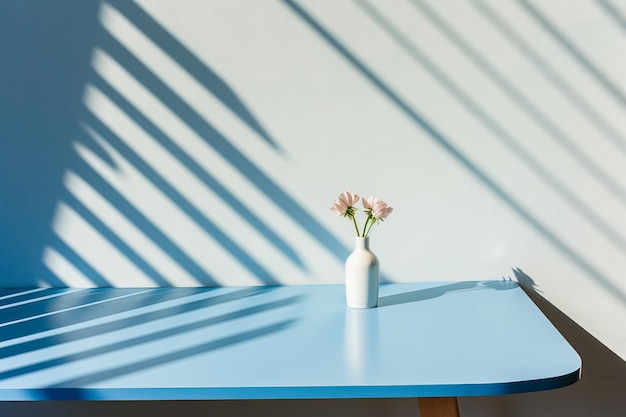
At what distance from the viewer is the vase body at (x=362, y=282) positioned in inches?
51.9

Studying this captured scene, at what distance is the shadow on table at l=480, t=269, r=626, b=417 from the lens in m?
1.56

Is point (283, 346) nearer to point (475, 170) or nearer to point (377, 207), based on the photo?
point (377, 207)

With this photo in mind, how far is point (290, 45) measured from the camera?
1.58 metres

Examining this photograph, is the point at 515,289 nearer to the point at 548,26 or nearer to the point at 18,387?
the point at 548,26

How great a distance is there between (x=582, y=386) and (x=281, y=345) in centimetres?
90

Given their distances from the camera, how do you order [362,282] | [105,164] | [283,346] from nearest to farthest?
[283,346] → [362,282] → [105,164]

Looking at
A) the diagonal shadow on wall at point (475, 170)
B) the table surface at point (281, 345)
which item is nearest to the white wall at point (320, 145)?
the diagonal shadow on wall at point (475, 170)

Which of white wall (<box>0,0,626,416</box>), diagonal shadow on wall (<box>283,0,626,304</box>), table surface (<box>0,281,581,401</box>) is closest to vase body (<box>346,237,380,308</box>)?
table surface (<box>0,281,581,401</box>)

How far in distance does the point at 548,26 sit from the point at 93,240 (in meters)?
1.27

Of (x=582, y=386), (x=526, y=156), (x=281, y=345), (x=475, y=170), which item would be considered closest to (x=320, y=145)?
(x=475, y=170)

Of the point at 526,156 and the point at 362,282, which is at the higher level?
the point at 526,156

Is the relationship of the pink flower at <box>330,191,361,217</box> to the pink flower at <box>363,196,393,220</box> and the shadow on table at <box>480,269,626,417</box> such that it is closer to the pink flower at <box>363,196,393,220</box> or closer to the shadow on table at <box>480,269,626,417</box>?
the pink flower at <box>363,196,393,220</box>

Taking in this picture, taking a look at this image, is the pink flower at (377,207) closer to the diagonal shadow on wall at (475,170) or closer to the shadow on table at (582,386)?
the diagonal shadow on wall at (475,170)

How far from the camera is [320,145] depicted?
1586 mm
